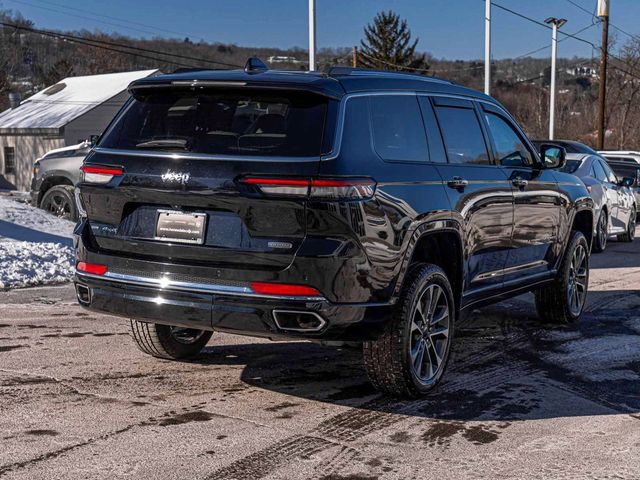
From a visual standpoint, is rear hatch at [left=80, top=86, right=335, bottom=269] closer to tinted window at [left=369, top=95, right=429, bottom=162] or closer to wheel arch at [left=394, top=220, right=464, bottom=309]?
tinted window at [left=369, top=95, right=429, bottom=162]

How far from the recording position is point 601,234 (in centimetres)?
1550

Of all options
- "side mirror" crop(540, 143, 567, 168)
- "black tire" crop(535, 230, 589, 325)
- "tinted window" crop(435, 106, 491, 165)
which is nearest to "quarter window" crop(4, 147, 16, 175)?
"black tire" crop(535, 230, 589, 325)

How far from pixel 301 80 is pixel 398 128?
78 cm

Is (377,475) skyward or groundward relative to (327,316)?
groundward

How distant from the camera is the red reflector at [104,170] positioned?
209 inches

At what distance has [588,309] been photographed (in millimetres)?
9312

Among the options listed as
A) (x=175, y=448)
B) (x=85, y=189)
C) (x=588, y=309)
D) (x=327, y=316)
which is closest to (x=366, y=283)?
(x=327, y=316)

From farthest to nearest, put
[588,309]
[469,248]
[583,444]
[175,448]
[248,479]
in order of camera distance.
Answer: [588,309], [469,248], [583,444], [175,448], [248,479]

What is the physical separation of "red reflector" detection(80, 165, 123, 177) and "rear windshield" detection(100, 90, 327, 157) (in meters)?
0.16

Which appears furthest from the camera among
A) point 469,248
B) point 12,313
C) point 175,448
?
point 12,313

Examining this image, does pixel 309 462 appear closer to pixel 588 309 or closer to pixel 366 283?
pixel 366 283

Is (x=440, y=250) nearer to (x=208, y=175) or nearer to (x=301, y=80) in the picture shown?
(x=301, y=80)

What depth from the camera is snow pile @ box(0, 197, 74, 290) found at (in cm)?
1044

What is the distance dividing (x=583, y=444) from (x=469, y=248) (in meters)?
1.76
